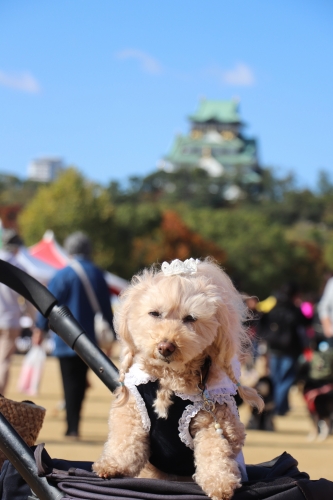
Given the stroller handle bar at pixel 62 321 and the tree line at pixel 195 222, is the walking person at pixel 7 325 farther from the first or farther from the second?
the tree line at pixel 195 222

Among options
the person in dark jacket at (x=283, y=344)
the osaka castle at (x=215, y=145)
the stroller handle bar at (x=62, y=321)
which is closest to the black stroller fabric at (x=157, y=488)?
the stroller handle bar at (x=62, y=321)

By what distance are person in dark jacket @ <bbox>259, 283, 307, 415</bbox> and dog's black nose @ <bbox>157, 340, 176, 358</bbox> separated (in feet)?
31.3

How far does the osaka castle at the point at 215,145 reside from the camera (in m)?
176

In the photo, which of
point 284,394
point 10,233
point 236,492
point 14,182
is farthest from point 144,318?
point 14,182

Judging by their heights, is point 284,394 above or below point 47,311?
above

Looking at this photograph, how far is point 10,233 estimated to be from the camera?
9297 millimetres

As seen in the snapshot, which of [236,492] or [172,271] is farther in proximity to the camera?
[172,271]

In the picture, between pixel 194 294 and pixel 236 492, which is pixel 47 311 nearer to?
pixel 194 294

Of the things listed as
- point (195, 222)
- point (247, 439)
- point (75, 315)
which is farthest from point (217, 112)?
point (75, 315)

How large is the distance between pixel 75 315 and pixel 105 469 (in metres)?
5.60

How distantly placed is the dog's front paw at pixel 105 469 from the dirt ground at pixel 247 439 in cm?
453

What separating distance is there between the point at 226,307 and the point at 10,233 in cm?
658

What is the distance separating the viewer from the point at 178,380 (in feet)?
9.93

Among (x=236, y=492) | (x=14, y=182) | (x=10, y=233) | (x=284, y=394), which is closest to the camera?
(x=236, y=492)
